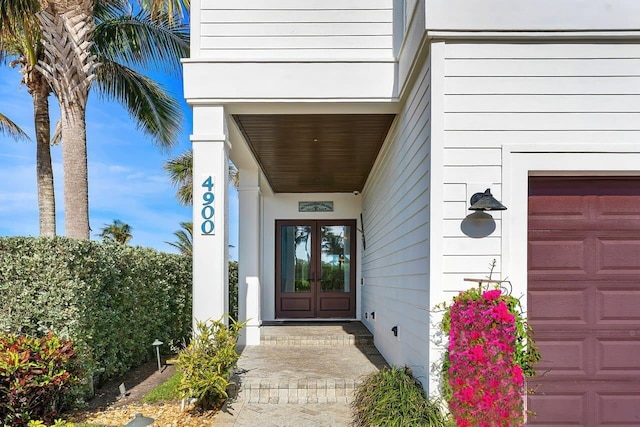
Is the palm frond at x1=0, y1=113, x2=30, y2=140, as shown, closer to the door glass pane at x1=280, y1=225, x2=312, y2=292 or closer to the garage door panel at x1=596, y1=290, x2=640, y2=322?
the door glass pane at x1=280, y1=225, x2=312, y2=292

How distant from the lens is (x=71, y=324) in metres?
3.92

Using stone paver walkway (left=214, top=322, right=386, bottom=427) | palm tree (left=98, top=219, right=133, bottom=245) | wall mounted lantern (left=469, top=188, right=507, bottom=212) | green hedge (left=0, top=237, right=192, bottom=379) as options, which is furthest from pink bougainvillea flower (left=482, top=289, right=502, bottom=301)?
palm tree (left=98, top=219, right=133, bottom=245)

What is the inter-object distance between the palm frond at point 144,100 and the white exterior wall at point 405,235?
4.76m

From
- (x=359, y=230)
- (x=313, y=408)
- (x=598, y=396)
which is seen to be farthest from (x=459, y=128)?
(x=359, y=230)

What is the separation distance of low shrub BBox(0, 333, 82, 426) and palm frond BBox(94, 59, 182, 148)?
18.9 feet

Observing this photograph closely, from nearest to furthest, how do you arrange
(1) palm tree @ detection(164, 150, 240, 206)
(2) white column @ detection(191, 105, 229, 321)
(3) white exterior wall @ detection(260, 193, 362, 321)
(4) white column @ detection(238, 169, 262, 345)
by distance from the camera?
(2) white column @ detection(191, 105, 229, 321) < (4) white column @ detection(238, 169, 262, 345) < (3) white exterior wall @ detection(260, 193, 362, 321) < (1) palm tree @ detection(164, 150, 240, 206)

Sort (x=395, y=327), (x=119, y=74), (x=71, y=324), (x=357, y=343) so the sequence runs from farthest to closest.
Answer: (x=119, y=74), (x=357, y=343), (x=395, y=327), (x=71, y=324)

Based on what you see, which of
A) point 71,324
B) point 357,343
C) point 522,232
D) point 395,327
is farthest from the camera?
point 357,343

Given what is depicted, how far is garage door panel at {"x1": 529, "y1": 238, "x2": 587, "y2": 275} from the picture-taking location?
330cm

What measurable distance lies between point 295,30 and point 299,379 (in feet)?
12.1

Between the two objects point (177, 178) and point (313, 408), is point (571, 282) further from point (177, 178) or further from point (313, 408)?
point (177, 178)

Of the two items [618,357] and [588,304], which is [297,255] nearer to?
[588,304]

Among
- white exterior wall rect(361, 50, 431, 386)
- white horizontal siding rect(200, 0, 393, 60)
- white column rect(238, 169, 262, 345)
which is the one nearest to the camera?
white exterior wall rect(361, 50, 431, 386)

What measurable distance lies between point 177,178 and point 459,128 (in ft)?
41.0
